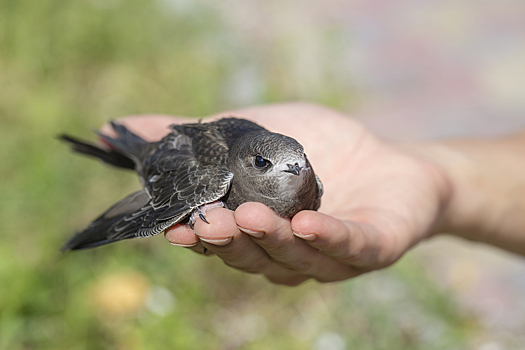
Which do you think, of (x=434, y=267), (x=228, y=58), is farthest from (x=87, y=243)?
(x=228, y=58)

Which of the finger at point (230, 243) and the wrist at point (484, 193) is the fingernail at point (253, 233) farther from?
the wrist at point (484, 193)

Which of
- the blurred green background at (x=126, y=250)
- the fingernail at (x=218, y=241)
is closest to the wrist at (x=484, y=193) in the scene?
the blurred green background at (x=126, y=250)

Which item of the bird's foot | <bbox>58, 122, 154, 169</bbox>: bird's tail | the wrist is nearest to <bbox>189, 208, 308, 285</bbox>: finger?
the bird's foot

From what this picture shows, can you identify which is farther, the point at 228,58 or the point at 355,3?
the point at 355,3

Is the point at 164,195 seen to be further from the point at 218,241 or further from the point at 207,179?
the point at 218,241

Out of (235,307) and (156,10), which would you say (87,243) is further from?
(156,10)

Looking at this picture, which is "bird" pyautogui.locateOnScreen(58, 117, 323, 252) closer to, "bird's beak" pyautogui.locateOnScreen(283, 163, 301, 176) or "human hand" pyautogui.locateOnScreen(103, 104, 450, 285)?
"bird's beak" pyautogui.locateOnScreen(283, 163, 301, 176)

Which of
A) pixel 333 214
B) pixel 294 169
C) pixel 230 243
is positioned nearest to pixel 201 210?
pixel 230 243
